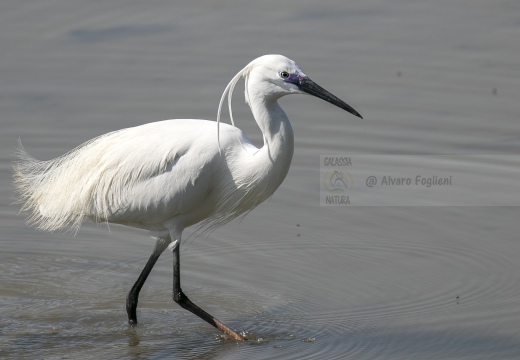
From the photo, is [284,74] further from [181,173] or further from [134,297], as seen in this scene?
[134,297]

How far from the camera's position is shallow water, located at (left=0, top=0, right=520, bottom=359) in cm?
782

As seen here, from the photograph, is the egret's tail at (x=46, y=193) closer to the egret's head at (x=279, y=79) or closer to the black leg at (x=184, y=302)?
the black leg at (x=184, y=302)

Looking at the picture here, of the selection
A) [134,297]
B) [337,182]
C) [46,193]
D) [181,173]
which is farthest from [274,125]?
[337,182]

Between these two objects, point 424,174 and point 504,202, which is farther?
point 424,174

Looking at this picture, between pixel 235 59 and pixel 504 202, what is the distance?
398cm

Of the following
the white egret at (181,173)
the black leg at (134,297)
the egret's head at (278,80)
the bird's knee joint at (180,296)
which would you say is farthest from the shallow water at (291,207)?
the egret's head at (278,80)

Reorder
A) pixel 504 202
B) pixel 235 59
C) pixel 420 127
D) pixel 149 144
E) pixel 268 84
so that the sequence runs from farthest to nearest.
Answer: pixel 235 59 < pixel 420 127 < pixel 504 202 < pixel 149 144 < pixel 268 84

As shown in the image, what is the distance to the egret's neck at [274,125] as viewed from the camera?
290 inches

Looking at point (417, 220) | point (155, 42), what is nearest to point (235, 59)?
point (155, 42)

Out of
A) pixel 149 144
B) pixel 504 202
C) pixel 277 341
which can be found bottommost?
pixel 277 341

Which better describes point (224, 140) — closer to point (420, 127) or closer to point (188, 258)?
point (188, 258)

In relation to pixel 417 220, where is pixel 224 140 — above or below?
above

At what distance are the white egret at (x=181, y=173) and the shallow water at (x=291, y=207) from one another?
0.60 m

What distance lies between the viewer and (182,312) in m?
8.31
